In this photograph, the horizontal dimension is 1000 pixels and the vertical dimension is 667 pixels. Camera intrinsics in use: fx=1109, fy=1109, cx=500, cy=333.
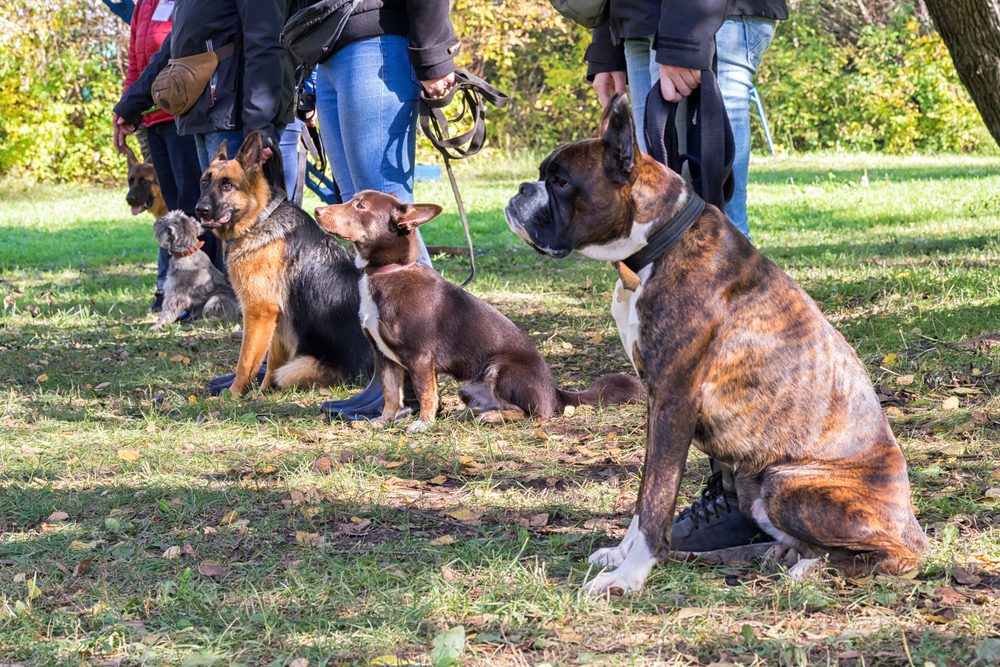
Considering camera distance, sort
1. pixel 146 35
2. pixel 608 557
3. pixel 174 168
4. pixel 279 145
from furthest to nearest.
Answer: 1. pixel 146 35
2. pixel 174 168
3. pixel 279 145
4. pixel 608 557

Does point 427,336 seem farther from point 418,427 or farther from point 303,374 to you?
point 303,374

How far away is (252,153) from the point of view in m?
6.21

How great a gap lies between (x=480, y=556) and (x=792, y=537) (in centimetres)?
97


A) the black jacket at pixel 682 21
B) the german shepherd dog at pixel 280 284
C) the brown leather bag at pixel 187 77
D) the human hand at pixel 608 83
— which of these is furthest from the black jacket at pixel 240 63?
the black jacket at pixel 682 21

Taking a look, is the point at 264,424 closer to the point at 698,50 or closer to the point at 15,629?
the point at 15,629

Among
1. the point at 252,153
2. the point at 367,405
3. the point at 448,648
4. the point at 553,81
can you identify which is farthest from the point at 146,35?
the point at 553,81

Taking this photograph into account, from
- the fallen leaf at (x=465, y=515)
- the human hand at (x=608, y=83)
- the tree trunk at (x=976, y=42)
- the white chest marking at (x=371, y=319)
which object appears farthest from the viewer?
the tree trunk at (x=976, y=42)

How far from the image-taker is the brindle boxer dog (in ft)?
10.4

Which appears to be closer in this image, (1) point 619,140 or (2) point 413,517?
(1) point 619,140

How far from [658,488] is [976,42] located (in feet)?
14.8

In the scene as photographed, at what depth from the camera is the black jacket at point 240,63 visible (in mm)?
5992

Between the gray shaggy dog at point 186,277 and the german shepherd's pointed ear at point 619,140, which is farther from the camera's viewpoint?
the gray shaggy dog at point 186,277

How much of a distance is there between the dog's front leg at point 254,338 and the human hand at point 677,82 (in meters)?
3.09

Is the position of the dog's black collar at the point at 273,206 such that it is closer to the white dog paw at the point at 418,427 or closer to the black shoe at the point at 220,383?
the black shoe at the point at 220,383
